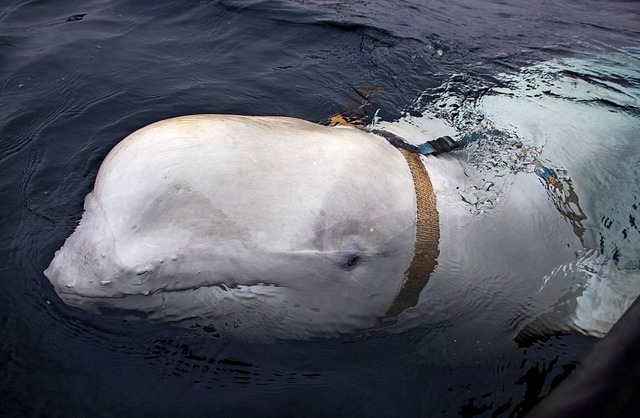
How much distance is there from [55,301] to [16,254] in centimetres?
68

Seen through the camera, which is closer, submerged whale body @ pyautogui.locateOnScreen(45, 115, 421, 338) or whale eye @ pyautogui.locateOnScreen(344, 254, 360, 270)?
submerged whale body @ pyautogui.locateOnScreen(45, 115, 421, 338)

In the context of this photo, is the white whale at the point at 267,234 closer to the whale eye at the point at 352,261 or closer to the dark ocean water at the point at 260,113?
the whale eye at the point at 352,261

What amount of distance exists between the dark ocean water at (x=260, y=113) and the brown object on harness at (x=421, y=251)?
219 mm

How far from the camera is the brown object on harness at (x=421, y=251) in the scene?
2.79 metres

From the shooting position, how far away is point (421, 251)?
2.79m

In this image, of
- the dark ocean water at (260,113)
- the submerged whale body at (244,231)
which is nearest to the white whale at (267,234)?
the submerged whale body at (244,231)

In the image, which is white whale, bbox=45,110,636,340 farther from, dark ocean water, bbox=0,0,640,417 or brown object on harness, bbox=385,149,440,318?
dark ocean water, bbox=0,0,640,417

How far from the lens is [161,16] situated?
7035mm

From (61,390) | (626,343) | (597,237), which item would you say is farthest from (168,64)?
(626,343)

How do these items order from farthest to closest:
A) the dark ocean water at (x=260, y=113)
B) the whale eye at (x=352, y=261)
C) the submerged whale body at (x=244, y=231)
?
the dark ocean water at (x=260, y=113)
the whale eye at (x=352, y=261)
the submerged whale body at (x=244, y=231)

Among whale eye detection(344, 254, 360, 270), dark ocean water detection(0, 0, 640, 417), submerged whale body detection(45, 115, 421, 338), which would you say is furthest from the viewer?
dark ocean water detection(0, 0, 640, 417)

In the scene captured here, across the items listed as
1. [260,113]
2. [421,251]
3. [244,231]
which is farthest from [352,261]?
[260,113]

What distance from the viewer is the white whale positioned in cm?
246

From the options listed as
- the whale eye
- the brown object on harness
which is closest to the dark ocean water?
the brown object on harness
